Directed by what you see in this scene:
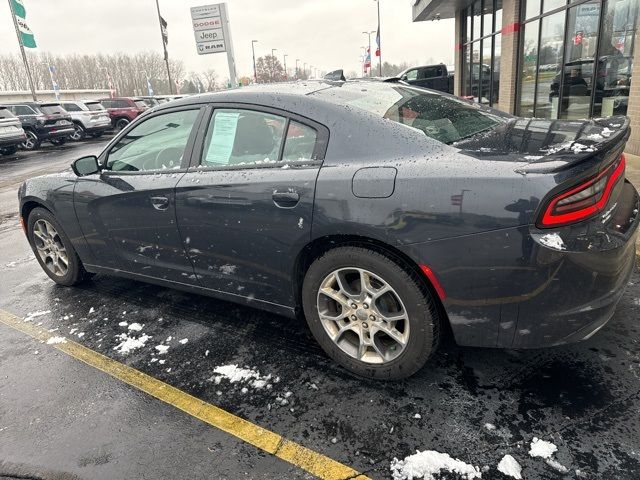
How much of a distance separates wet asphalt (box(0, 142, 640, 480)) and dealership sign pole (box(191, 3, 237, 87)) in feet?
58.1

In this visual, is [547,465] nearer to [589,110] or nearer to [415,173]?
[415,173]

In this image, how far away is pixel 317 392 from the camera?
2.48m

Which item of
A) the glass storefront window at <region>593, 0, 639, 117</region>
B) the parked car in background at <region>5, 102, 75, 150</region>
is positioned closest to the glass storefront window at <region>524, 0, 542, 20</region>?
the glass storefront window at <region>593, 0, 639, 117</region>

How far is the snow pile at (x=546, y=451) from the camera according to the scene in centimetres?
187

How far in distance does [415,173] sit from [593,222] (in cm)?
78

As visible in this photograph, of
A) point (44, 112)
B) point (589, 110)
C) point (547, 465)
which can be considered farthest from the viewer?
point (44, 112)

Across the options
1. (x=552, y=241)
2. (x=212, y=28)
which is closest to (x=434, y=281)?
(x=552, y=241)

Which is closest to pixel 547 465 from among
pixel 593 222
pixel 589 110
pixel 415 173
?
pixel 593 222

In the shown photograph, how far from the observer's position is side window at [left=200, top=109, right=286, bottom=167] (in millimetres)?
2689

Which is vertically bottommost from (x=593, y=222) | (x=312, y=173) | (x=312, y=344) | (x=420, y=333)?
(x=312, y=344)

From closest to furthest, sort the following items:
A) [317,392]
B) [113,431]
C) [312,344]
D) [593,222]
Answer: [593,222] → [113,431] → [317,392] → [312,344]

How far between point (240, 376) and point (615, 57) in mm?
8139

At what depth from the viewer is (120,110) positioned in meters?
24.4

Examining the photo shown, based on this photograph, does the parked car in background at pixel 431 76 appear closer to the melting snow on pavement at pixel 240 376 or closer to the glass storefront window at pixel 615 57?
the glass storefront window at pixel 615 57
